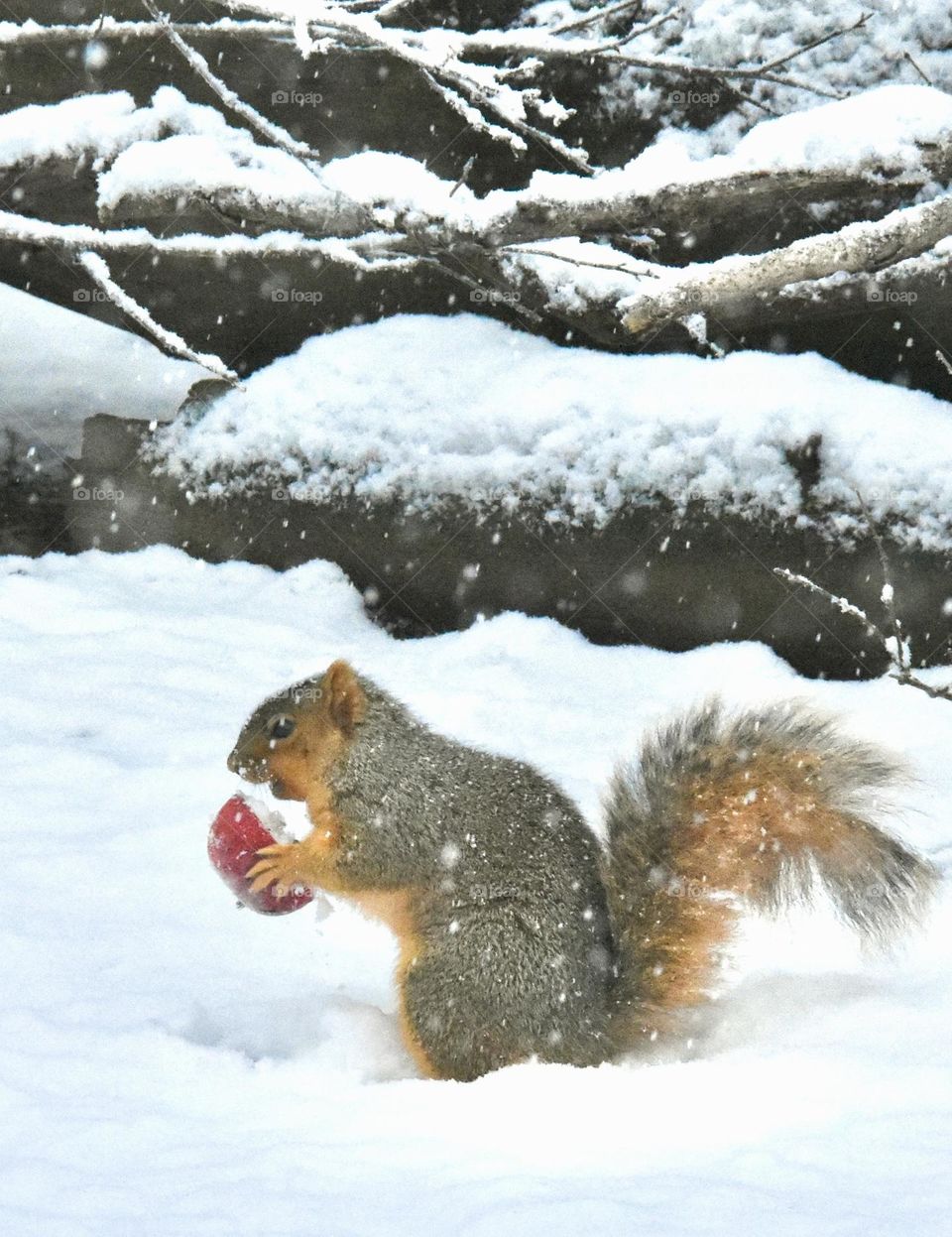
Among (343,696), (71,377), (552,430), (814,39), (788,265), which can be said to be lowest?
(71,377)

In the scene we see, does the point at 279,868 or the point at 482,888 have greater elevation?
the point at 482,888

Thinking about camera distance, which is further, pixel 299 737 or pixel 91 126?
pixel 91 126

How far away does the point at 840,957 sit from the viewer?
130 inches

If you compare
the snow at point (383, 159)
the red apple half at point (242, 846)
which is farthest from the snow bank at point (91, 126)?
the red apple half at point (242, 846)

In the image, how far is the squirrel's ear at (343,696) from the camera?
10.5 ft

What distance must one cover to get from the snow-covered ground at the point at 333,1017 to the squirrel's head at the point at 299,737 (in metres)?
0.47

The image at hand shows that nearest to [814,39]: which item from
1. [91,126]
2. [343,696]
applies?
[91,126]

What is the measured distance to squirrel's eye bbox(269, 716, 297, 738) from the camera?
3150 mm

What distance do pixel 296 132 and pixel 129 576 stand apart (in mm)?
1996

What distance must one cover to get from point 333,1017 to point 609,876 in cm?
67

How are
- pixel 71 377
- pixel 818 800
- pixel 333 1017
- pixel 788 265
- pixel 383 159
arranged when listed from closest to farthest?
pixel 788 265, pixel 818 800, pixel 333 1017, pixel 383 159, pixel 71 377

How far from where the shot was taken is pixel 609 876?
3064mm

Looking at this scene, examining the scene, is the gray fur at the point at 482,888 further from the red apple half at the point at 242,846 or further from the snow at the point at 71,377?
the snow at the point at 71,377

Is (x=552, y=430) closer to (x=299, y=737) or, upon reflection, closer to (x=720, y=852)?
(x=299, y=737)
